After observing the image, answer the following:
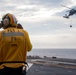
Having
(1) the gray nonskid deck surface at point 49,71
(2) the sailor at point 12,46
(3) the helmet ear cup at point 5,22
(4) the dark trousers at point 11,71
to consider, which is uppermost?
(3) the helmet ear cup at point 5,22

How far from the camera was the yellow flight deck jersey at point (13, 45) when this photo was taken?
17.0ft

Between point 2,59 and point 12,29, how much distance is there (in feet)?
1.85

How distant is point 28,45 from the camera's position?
5.49 m

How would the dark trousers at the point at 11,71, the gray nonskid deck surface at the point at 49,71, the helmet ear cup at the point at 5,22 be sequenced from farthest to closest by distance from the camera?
the gray nonskid deck surface at the point at 49,71, the helmet ear cup at the point at 5,22, the dark trousers at the point at 11,71

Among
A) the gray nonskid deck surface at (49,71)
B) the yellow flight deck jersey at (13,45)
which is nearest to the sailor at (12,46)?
the yellow flight deck jersey at (13,45)

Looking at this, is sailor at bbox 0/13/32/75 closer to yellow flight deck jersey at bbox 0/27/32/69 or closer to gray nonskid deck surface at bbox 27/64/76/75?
yellow flight deck jersey at bbox 0/27/32/69

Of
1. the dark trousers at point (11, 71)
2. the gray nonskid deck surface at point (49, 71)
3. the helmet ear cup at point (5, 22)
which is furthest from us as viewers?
the gray nonskid deck surface at point (49, 71)

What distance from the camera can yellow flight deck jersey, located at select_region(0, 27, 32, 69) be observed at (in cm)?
518


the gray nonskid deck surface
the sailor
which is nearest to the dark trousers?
the sailor

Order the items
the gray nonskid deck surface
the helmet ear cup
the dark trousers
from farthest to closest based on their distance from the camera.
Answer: the gray nonskid deck surface < the helmet ear cup < the dark trousers

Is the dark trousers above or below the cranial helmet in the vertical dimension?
below

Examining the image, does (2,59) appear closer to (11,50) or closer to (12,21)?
(11,50)

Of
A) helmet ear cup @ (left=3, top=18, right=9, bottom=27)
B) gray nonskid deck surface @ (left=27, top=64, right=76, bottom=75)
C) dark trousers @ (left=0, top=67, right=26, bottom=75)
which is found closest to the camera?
dark trousers @ (left=0, top=67, right=26, bottom=75)

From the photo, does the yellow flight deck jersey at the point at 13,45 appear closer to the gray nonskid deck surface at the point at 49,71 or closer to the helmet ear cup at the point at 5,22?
the helmet ear cup at the point at 5,22
